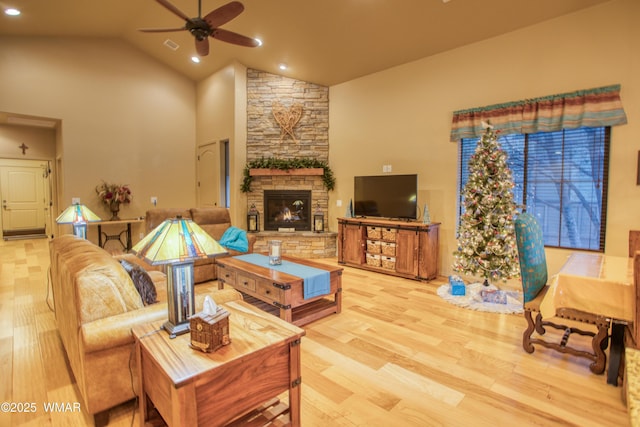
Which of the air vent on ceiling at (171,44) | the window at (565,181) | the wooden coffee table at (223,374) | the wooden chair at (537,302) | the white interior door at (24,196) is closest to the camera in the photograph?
the wooden coffee table at (223,374)

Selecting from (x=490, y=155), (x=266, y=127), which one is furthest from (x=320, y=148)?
(x=490, y=155)

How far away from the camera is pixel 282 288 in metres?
3.15

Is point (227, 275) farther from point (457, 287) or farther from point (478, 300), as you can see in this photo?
point (478, 300)

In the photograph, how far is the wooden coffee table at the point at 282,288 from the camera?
3172 millimetres

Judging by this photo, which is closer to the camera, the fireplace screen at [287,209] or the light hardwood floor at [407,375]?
the light hardwood floor at [407,375]

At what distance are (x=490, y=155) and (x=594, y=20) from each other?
1.84 m

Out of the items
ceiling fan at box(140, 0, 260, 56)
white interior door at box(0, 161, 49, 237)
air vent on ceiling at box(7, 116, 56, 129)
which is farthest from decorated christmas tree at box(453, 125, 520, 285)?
white interior door at box(0, 161, 49, 237)

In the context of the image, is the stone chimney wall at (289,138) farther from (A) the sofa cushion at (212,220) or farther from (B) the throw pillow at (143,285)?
(B) the throw pillow at (143,285)

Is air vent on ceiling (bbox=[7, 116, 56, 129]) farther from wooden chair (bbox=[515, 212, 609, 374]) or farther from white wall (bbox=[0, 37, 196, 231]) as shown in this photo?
wooden chair (bbox=[515, 212, 609, 374])

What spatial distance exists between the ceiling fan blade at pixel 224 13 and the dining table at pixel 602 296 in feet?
11.5

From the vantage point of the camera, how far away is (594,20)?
379cm

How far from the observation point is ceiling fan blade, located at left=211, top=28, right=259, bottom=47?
3621 millimetres

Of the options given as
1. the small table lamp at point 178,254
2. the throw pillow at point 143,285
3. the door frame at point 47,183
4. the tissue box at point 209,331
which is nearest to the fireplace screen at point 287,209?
the throw pillow at point 143,285

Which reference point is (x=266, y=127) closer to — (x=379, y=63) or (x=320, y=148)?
(x=320, y=148)
